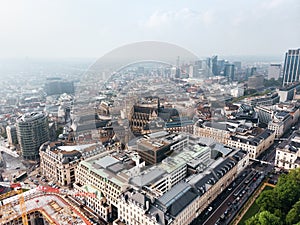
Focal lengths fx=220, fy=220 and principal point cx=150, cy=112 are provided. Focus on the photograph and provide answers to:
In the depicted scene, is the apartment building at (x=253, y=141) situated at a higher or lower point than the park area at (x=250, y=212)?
higher

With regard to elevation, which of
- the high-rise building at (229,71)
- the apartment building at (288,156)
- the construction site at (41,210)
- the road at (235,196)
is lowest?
the road at (235,196)

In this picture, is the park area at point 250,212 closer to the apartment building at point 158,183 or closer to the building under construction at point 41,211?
the apartment building at point 158,183

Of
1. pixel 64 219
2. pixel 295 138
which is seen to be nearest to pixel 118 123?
pixel 64 219

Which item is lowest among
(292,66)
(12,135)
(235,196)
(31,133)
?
(235,196)

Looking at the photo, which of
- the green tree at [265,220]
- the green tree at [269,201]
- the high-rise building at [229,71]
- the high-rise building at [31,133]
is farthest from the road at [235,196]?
the high-rise building at [229,71]

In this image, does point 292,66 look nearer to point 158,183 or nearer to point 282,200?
point 282,200

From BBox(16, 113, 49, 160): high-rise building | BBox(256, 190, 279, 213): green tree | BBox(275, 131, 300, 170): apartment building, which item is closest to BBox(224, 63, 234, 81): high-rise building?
BBox(275, 131, 300, 170): apartment building

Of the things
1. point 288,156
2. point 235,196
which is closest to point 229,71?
point 288,156
